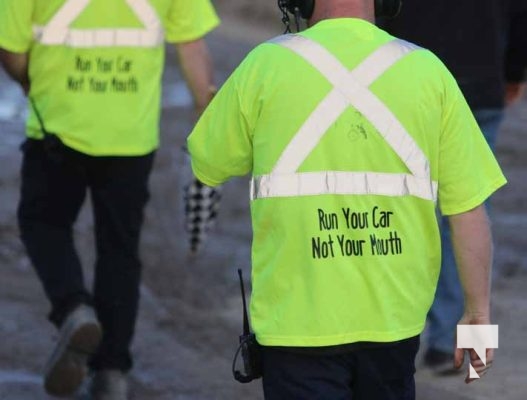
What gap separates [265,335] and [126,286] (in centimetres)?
204

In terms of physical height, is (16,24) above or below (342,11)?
below

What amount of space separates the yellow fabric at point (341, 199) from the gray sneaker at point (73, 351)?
1716 millimetres

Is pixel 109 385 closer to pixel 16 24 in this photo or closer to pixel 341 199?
pixel 16 24

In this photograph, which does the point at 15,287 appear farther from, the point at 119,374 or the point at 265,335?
the point at 265,335

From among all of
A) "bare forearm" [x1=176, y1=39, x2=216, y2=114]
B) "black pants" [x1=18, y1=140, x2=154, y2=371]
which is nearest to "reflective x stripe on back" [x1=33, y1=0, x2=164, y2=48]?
"bare forearm" [x1=176, y1=39, x2=216, y2=114]

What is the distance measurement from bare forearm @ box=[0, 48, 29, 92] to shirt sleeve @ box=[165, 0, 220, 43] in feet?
1.76

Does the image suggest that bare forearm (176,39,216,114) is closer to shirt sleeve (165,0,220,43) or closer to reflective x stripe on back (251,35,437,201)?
shirt sleeve (165,0,220,43)

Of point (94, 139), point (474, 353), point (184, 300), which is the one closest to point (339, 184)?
point (474, 353)

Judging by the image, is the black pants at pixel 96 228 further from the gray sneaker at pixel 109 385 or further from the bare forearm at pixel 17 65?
the bare forearm at pixel 17 65

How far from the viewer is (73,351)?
552 cm

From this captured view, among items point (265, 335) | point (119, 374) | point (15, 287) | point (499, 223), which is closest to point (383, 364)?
point (265, 335)

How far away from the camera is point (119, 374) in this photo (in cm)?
579

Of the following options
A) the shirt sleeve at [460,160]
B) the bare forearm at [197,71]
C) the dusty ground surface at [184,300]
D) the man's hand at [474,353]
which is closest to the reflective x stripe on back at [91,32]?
the bare forearm at [197,71]

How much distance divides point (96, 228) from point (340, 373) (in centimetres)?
215
